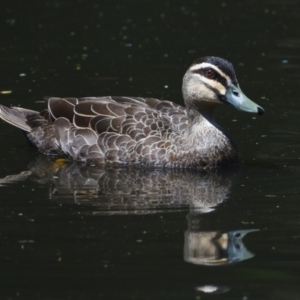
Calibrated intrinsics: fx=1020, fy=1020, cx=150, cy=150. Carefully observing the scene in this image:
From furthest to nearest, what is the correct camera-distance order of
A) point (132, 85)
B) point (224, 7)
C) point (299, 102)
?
1. point (224, 7)
2. point (132, 85)
3. point (299, 102)

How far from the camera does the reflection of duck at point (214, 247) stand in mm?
9289

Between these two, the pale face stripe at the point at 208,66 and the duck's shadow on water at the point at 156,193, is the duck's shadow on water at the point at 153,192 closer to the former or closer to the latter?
the duck's shadow on water at the point at 156,193

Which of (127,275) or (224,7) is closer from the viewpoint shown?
(127,275)

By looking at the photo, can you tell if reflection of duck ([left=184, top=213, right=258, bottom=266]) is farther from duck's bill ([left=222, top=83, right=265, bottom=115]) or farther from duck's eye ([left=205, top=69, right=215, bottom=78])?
duck's eye ([left=205, top=69, right=215, bottom=78])

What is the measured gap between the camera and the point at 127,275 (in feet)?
28.9

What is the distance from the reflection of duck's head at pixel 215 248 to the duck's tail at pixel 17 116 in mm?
4663

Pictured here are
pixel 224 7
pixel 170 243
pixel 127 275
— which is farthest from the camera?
pixel 224 7

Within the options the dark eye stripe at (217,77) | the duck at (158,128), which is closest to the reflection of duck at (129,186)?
the duck at (158,128)

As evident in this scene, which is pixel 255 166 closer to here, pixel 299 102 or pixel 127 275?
pixel 299 102

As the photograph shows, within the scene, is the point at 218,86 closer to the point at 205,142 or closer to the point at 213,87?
the point at 213,87

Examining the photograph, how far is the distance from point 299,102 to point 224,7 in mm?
6270

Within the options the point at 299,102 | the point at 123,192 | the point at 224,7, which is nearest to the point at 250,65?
the point at 299,102

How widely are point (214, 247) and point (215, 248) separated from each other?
0.03 meters

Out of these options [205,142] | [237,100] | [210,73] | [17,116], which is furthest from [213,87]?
[17,116]
